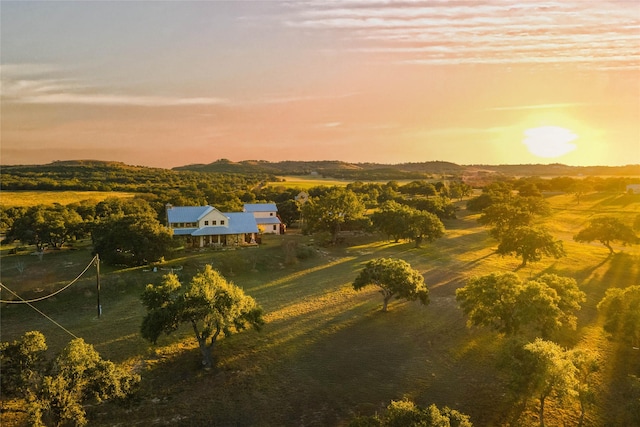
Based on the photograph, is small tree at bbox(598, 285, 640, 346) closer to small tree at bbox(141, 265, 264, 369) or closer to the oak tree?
the oak tree

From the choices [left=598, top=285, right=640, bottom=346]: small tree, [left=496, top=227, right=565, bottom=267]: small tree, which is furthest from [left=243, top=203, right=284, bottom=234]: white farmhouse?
[left=598, top=285, right=640, bottom=346]: small tree

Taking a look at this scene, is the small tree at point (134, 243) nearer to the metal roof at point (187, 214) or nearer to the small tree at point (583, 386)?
the metal roof at point (187, 214)

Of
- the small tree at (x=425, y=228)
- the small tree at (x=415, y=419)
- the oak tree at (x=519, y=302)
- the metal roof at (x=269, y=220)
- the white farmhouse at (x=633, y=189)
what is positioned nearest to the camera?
the small tree at (x=415, y=419)

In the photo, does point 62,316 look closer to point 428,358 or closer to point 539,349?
point 428,358

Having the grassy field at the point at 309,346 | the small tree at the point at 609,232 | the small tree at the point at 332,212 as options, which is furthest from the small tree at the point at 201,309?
the small tree at the point at 609,232

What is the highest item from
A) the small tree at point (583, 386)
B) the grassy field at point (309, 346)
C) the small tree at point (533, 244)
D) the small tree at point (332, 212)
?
the small tree at point (332, 212)

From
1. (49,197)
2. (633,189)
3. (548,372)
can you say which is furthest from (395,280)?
(633,189)
